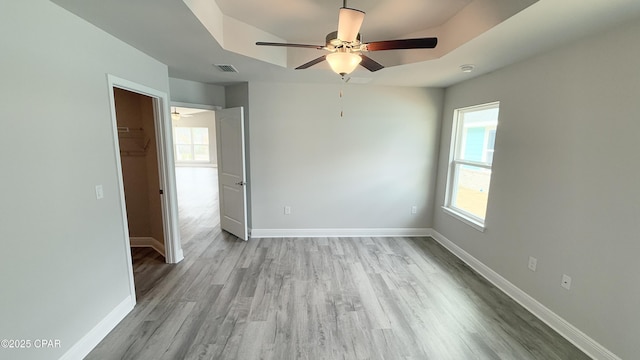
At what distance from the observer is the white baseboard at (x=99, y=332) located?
1.79 meters

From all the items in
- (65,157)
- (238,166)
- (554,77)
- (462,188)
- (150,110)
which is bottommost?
(462,188)

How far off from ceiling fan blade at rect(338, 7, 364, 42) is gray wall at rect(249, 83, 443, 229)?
229 centimetres

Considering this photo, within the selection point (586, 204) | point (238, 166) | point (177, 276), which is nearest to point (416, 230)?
point (586, 204)

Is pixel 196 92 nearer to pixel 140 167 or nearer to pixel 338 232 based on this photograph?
pixel 140 167

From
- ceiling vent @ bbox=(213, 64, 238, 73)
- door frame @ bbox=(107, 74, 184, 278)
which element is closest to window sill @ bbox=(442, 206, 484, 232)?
ceiling vent @ bbox=(213, 64, 238, 73)

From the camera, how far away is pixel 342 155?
411cm

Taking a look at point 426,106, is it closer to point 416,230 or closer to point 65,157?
point 416,230

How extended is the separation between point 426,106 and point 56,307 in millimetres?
4620

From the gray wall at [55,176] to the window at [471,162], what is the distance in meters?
3.91

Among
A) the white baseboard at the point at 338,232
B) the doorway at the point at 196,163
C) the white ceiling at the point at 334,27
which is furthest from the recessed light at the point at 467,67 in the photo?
the doorway at the point at 196,163

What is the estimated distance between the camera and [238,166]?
3.88 meters

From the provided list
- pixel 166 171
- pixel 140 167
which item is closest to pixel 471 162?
pixel 166 171

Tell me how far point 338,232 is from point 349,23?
3.29 metres

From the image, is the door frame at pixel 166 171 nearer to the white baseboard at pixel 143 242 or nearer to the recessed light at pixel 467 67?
the white baseboard at pixel 143 242
